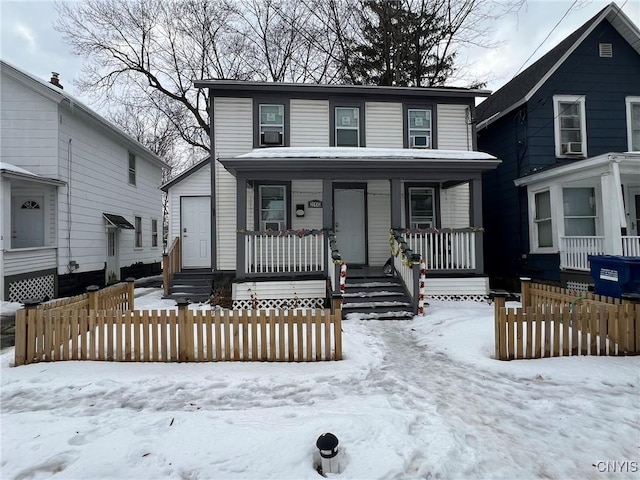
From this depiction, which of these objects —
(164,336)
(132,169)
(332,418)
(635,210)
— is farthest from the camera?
(132,169)

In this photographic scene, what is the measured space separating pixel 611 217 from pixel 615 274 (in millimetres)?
3062

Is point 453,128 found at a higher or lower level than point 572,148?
higher

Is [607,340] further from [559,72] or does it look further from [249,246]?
[559,72]

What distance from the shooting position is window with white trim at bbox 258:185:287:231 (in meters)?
10.2

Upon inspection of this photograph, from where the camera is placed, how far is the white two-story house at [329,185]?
27.6ft

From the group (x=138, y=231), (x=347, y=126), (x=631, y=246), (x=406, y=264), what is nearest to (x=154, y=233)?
(x=138, y=231)

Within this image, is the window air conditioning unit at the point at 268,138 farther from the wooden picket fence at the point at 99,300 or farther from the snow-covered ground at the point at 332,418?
the snow-covered ground at the point at 332,418

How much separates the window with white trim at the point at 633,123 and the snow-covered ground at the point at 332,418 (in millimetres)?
9973

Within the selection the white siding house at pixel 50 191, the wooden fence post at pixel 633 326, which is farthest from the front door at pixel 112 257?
the wooden fence post at pixel 633 326

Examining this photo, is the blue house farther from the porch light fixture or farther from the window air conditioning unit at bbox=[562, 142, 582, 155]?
the porch light fixture

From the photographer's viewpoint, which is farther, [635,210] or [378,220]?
[378,220]

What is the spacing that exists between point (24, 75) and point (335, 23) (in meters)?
14.3

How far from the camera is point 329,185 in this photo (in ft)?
28.0

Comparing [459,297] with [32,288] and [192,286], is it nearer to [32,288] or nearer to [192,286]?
[192,286]
